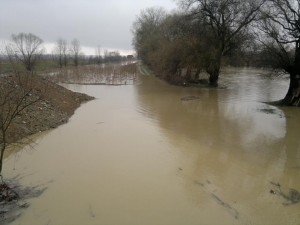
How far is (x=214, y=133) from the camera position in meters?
12.6

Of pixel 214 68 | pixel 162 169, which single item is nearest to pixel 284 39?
pixel 214 68

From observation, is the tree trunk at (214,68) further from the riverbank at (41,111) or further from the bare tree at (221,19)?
the riverbank at (41,111)

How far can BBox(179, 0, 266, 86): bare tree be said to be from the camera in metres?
25.3

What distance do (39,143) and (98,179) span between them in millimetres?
4152

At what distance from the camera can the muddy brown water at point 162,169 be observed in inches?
254

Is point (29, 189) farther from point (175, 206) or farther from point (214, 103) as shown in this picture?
point (214, 103)

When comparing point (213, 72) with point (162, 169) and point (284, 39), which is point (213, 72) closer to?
point (284, 39)

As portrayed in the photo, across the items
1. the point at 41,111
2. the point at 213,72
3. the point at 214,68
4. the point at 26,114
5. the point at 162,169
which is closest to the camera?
the point at 162,169

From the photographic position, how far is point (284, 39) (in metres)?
18.0

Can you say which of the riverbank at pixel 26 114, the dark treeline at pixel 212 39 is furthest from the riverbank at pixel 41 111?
the dark treeline at pixel 212 39

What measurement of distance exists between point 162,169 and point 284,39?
1327 centimetres

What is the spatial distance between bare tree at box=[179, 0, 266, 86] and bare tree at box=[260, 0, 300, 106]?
6.33 metres

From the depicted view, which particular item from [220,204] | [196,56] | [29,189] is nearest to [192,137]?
[220,204]

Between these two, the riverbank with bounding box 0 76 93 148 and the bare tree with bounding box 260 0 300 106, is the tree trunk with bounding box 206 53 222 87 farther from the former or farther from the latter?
the riverbank with bounding box 0 76 93 148
